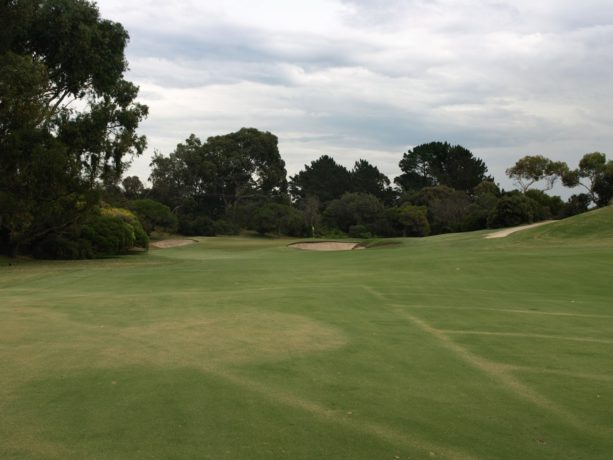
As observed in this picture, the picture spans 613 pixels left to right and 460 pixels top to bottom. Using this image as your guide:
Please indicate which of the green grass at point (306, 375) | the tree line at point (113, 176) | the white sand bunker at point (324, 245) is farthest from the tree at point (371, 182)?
the green grass at point (306, 375)

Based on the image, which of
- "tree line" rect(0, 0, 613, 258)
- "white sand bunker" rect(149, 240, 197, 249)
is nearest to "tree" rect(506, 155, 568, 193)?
"tree line" rect(0, 0, 613, 258)

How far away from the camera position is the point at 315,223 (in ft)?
251

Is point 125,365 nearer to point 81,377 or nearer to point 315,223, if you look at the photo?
point 81,377

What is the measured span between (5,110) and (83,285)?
14.4 meters

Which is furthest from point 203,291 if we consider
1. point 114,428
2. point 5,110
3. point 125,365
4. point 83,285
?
point 5,110

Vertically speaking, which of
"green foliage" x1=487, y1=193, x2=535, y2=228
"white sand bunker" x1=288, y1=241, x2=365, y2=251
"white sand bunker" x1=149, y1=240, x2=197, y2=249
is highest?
"green foliage" x1=487, y1=193, x2=535, y2=228

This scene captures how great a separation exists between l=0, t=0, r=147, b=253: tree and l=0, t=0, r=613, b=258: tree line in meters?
0.06

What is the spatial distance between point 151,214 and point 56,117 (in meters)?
29.6

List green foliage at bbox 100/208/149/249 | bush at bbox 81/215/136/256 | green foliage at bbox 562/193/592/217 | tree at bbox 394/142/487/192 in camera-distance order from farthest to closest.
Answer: tree at bbox 394/142/487/192
green foliage at bbox 562/193/592/217
green foliage at bbox 100/208/149/249
bush at bbox 81/215/136/256

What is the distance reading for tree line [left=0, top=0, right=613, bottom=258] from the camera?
93.0ft

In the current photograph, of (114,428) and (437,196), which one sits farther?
(437,196)

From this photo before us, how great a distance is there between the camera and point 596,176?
233 feet

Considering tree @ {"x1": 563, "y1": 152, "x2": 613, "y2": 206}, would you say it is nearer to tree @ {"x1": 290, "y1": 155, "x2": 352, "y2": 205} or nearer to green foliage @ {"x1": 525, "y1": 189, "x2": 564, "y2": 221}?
green foliage @ {"x1": 525, "y1": 189, "x2": 564, "y2": 221}

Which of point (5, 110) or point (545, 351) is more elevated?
point (5, 110)
